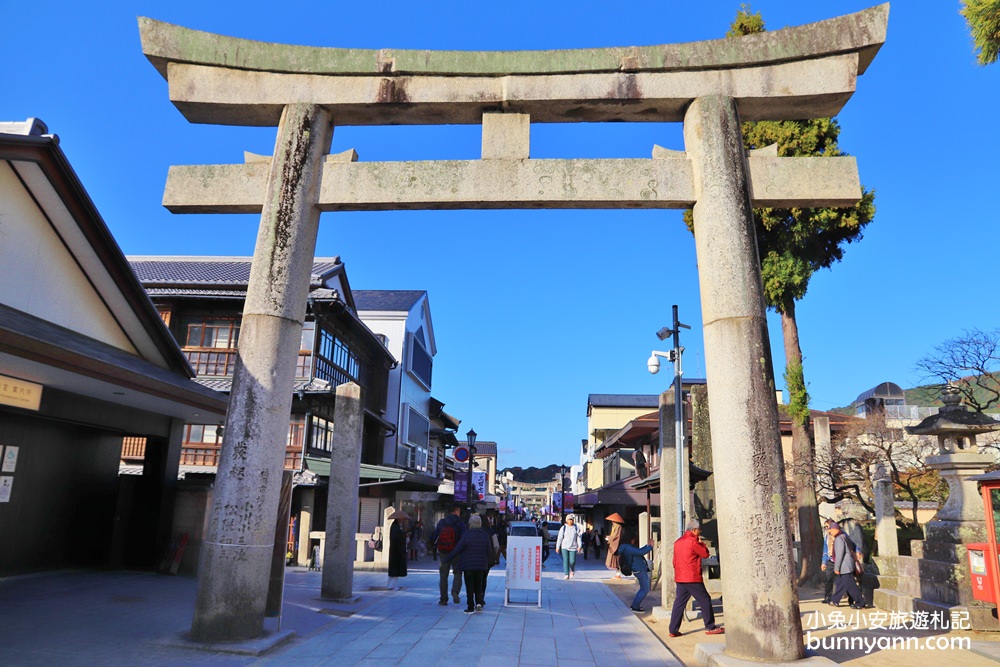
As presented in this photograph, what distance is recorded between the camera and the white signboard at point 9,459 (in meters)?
10.9

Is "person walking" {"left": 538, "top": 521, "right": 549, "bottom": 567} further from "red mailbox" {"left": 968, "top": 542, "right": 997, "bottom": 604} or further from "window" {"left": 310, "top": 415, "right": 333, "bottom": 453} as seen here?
"red mailbox" {"left": 968, "top": 542, "right": 997, "bottom": 604}

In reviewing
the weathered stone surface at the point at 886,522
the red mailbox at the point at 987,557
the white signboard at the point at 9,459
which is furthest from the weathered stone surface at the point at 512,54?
the weathered stone surface at the point at 886,522

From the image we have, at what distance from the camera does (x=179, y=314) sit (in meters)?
23.4

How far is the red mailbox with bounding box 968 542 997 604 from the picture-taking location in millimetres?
9867

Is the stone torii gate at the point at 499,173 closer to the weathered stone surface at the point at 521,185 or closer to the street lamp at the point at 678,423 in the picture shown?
the weathered stone surface at the point at 521,185

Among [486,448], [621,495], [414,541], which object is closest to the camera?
[414,541]

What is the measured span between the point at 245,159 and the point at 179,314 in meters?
16.3

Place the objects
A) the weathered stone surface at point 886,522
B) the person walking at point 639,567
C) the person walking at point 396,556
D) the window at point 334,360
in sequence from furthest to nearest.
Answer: the window at point 334,360
the person walking at point 396,556
the weathered stone surface at point 886,522
the person walking at point 639,567

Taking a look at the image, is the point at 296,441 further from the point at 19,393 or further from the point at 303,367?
the point at 19,393

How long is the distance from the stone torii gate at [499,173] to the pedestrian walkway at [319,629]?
2.99 feet

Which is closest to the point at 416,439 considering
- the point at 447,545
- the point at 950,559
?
the point at 447,545

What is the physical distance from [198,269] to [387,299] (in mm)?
10491

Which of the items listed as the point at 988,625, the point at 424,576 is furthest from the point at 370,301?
the point at 988,625

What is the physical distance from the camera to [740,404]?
743 centimetres
